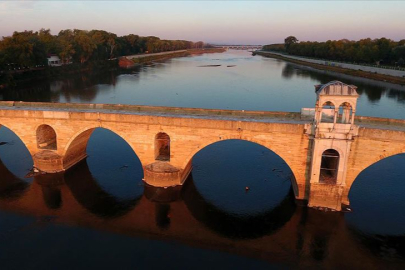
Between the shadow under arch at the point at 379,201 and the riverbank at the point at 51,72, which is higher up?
the riverbank at the point at 51,72

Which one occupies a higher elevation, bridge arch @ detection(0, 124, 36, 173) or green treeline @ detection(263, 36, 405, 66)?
green treeline @ detection(263, 36, 405, 66)

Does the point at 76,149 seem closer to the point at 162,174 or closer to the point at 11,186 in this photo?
the point at 11,186

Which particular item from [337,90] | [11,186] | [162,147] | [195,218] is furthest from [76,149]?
[337,90]

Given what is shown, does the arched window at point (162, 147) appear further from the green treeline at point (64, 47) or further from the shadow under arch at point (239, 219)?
the green treeline at point (64, 47)

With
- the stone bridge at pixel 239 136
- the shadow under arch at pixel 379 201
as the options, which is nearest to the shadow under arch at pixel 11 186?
the stone bridge at pixel 239 136

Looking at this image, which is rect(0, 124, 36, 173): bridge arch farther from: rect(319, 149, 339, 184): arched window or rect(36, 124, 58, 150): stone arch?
rect(319, 149, 339, 184): arched window

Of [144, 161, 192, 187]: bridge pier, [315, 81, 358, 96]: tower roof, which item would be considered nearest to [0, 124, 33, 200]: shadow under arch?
[144, 161, 192, 187]: bridge pier

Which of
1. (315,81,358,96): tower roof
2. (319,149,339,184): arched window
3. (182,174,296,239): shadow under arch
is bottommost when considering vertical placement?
(182,174,296,239): shadow under arch

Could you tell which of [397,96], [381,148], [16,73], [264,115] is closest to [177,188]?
[264,115]
